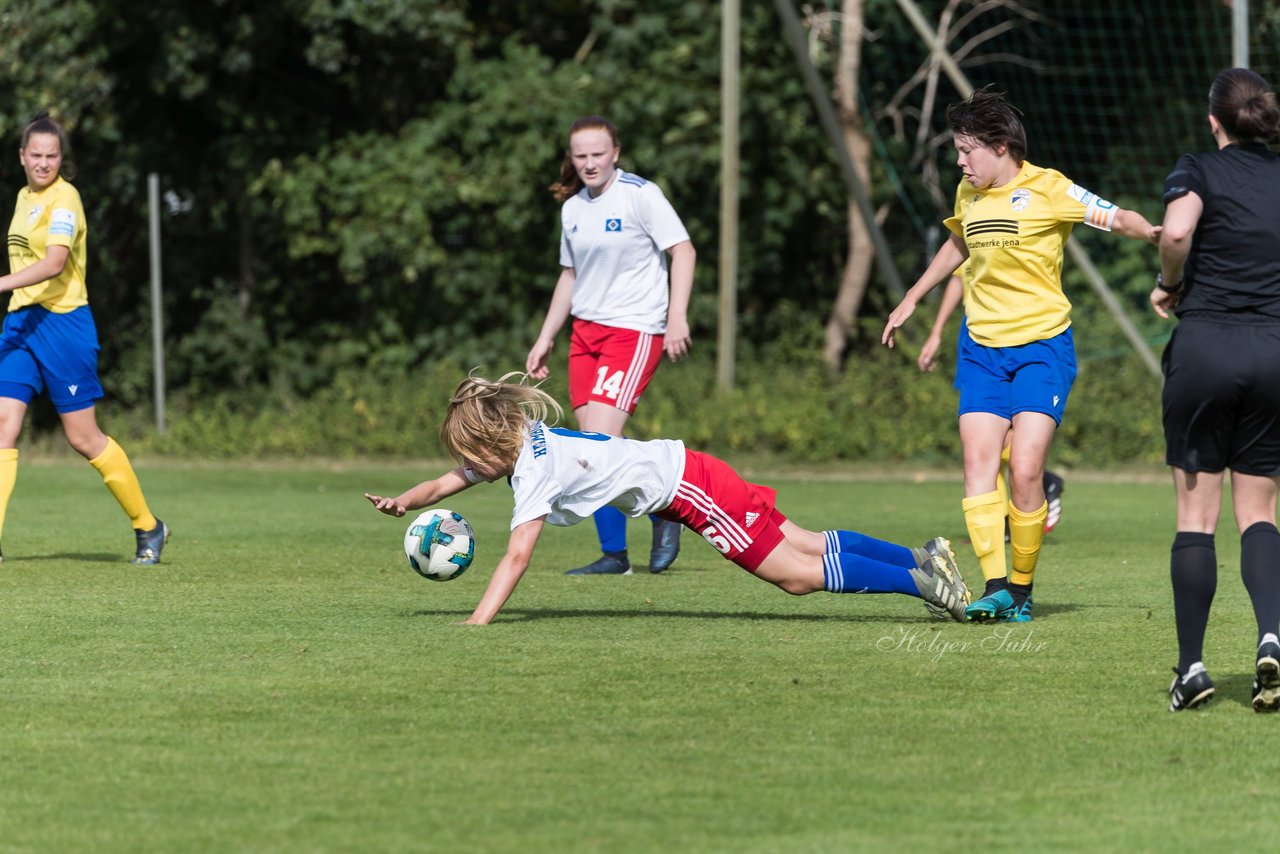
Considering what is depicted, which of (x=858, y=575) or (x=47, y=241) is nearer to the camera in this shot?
(x=858, y=575)

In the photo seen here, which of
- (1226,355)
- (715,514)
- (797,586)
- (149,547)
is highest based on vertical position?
(1226,355)

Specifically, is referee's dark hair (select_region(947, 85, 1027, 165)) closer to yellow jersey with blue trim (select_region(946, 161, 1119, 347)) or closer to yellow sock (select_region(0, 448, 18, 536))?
yellow jersey with blue trim (select_region(946, 161, 1119, 347))

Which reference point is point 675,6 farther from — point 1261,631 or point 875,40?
point 1261,631

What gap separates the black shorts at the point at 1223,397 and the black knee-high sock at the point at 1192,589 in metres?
0.24

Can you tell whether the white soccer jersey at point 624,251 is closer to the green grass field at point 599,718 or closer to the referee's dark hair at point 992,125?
the green grass field at point 599,718

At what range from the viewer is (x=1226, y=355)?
5203 mm

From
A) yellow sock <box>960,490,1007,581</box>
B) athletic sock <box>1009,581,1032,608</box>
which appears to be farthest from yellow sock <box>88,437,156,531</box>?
athletic sock <box>1009,581,1032,608</box>

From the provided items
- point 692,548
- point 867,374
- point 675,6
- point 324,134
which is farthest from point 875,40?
point 692,548

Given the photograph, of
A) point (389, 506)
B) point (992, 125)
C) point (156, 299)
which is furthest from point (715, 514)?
point (156, 299)

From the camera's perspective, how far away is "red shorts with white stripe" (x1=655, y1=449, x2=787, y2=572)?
6781mm

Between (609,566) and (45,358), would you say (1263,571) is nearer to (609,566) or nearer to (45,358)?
(609,566)

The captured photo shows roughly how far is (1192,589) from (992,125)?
2.37 metres

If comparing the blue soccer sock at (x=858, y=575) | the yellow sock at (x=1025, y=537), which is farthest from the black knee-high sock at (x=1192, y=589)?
the yellow sock at (x=1025, y=537)

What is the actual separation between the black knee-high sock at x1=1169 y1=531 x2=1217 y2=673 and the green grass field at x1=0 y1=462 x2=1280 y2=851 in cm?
20
